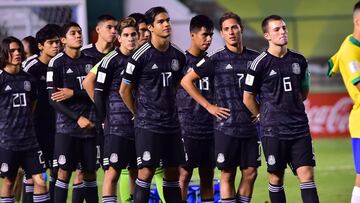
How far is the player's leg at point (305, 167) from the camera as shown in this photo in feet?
31.0

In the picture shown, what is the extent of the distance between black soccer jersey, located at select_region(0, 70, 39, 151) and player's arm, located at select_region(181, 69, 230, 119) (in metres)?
1.65

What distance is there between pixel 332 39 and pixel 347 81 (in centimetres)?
1304

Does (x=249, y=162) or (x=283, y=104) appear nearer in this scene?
(x=283, y=104)

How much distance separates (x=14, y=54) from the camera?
10664mm

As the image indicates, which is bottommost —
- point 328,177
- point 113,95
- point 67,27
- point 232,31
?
point 328,177

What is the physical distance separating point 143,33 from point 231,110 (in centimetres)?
148

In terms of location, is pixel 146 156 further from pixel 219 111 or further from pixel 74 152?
pixel 74 152

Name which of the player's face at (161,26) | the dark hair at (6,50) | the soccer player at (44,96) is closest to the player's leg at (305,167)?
the player's face at (161,26)

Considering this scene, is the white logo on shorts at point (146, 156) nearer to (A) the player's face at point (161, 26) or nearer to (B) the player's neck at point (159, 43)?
(B) the player's neck at point (159, 43)

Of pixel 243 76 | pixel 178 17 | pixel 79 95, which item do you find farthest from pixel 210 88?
pixel 178 17

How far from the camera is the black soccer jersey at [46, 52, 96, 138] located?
427 inches

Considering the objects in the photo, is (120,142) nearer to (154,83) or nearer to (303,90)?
(154,83)

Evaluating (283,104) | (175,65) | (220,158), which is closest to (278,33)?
→ (283,104)

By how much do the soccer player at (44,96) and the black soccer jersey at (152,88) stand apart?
2.08 metres
